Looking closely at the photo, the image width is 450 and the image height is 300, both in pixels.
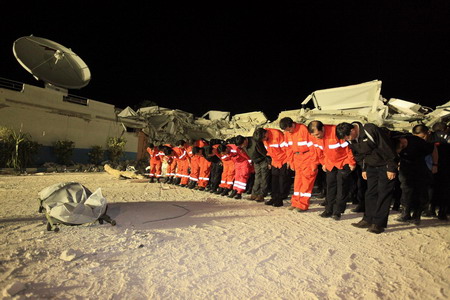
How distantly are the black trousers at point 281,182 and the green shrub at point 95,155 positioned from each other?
14.2m

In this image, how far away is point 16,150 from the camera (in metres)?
11.6

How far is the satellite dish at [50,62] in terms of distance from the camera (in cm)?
1312

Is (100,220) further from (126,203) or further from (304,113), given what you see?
(304,113)

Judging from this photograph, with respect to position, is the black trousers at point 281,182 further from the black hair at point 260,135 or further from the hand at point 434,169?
the hand at point 434,169

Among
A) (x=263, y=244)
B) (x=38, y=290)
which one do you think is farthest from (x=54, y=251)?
(x=263, y=244)

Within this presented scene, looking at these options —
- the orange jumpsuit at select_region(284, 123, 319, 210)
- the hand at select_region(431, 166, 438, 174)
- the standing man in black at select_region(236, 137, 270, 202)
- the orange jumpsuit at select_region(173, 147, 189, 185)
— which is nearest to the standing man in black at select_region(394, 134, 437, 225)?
the hand at select_region(431, 166, 438, 174)

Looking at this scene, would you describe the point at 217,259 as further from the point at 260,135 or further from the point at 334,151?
the point at 260,135

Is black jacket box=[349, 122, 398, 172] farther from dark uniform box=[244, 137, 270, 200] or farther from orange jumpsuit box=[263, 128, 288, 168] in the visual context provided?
dark uniform box=[244, 137, 270, 200]

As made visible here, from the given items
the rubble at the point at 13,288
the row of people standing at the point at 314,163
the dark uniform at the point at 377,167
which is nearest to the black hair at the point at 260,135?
the row of people standing at the point at 314,163

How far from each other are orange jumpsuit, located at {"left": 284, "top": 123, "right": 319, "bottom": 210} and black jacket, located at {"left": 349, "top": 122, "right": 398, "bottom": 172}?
1002mm

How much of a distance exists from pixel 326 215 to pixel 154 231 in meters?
3.44

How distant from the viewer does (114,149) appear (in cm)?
1775

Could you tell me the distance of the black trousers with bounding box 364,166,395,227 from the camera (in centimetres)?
395

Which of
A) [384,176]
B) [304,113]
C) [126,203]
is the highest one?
[304,113]
